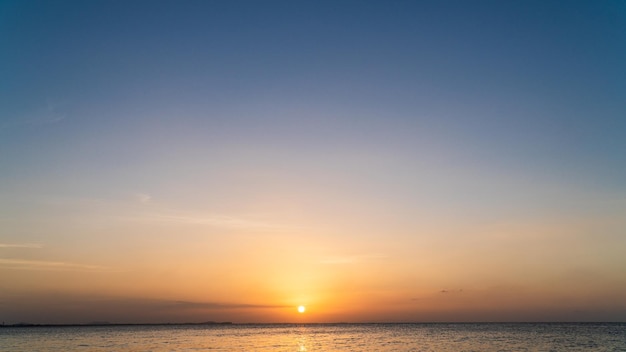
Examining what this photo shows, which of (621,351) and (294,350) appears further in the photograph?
(294,350)

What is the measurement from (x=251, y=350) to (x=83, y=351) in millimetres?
24039

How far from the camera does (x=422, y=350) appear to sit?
2820 inches

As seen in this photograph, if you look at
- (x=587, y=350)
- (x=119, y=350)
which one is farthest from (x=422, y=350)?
(x=119, y=350)

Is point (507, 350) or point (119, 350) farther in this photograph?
point (119, 350)

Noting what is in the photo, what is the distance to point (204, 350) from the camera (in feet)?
248

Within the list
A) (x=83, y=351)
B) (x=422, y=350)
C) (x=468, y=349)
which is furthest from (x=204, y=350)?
(x=468, y=349)

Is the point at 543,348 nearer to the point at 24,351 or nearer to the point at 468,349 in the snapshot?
the point at 468,349

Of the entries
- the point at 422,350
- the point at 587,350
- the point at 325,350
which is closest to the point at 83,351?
the point at 325,350

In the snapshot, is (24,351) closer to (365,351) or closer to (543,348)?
(365,351)

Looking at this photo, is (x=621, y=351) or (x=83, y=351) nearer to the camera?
(x=621, y=351)

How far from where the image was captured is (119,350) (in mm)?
74750

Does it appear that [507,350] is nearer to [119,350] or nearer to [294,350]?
[294,350]

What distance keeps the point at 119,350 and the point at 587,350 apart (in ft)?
219

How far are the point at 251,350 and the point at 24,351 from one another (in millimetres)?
33539
